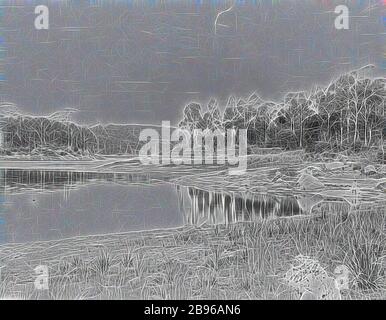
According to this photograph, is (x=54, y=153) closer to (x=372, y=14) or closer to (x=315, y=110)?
(x=315, y=110)

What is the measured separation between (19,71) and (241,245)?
88.1 inches

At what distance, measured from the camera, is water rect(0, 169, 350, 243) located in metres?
2.32

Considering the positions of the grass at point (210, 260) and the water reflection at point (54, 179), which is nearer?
the grass at point (210, 260)

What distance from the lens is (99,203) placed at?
7.66 feet

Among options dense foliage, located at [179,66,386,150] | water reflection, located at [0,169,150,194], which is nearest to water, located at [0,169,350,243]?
water reflection, located at [0,169,150,194]

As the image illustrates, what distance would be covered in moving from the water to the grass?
96 millimetres

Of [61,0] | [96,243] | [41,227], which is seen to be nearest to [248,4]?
[61,0]

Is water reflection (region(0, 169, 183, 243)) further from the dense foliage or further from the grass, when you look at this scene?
the dense foliage

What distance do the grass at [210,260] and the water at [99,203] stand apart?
0.10 meters

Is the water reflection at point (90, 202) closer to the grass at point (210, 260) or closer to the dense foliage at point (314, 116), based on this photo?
the grass at point (210, 260)

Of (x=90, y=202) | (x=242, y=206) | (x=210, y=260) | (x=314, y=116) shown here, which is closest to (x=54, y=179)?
(x=90, y=202)

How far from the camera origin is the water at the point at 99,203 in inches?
91.5

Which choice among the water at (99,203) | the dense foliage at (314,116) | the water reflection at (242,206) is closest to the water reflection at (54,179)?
the water at (99,203)

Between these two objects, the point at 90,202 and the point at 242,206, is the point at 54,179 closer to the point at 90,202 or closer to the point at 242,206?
the point at 90,202
